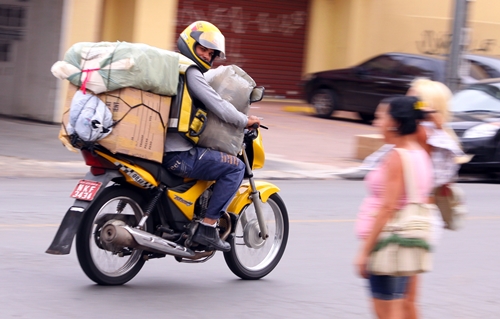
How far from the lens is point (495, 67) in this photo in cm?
2009

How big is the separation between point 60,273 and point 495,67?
15.4 metres

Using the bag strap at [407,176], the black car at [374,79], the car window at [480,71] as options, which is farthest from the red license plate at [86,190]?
the car window at [480,71]

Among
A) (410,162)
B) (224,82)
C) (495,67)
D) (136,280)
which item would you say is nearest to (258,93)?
(224,82)

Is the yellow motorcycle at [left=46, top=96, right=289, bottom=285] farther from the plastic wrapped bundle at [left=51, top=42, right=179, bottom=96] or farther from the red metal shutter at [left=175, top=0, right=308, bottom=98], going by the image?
the red metal shutter at [left=175, top=0, right=308, bottom=98]

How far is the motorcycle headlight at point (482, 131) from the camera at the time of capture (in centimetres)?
1410

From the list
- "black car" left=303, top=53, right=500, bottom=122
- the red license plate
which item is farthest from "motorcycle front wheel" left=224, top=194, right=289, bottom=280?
"black car" left=303, top=53, right=500, bottom=122

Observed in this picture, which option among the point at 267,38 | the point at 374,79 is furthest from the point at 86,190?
the point at 267,38

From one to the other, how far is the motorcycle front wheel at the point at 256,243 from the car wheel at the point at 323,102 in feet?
49.2

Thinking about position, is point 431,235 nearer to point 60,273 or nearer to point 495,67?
point 60,273

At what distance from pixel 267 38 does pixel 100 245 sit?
69.4 ft

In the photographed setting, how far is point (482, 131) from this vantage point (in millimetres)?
14141

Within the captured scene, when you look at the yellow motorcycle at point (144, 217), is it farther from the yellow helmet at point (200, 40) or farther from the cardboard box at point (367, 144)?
the cardboard box at point (367, 144)

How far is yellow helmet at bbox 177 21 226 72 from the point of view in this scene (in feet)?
20.3

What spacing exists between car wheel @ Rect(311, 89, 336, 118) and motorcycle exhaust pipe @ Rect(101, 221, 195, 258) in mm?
16177
